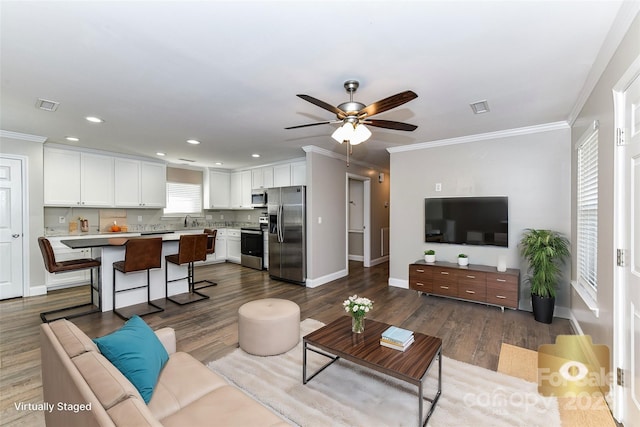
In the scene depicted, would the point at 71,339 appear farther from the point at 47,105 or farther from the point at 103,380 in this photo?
the point at 47,105

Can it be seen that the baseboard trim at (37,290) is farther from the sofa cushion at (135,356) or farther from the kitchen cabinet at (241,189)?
the sofa cushion at (135,356)

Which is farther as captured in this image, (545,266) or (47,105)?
(545,266)

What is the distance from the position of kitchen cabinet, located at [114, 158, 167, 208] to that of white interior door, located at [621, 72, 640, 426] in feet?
23.1

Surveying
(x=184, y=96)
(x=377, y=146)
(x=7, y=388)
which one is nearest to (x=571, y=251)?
(x=377, y=146)

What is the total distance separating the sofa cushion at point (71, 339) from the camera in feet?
4.05

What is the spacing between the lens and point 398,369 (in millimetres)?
1757

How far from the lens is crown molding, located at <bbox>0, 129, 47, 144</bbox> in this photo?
418 cm

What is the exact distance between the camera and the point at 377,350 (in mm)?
1999

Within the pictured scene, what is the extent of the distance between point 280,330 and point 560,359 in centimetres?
262

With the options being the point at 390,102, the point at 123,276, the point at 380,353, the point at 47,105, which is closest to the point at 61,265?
the point at 123,276

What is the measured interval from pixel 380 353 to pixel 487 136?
3597 millimetres

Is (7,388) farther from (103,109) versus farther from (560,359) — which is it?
(560,359)

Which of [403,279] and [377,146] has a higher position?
[377,146]

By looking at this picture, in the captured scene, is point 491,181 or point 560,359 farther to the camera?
point 491,181
